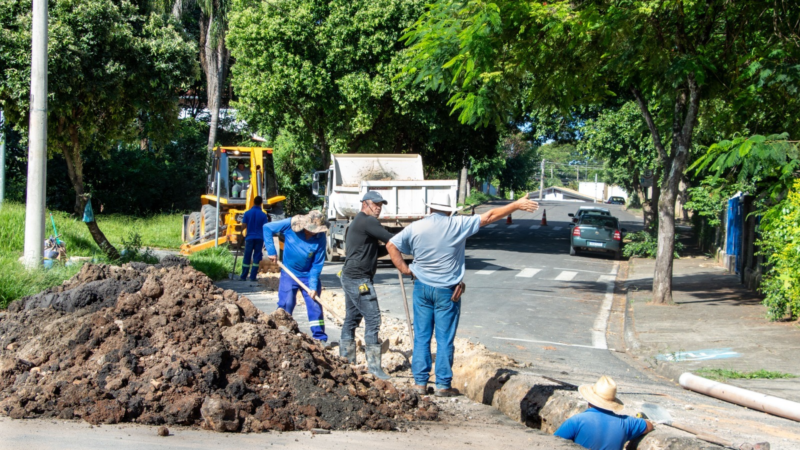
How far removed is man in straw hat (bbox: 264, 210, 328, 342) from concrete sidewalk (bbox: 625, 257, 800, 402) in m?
4.32

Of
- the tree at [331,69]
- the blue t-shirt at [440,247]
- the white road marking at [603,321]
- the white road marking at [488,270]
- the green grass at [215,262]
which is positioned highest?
the tree at [331,69]

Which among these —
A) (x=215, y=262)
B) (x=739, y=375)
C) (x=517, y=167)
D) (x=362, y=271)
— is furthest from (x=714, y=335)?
(x=517, y=167)

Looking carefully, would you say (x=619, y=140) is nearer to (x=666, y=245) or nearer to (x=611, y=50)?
(x=666, y=245)

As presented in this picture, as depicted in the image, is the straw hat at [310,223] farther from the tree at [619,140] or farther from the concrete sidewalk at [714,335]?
the tree at [619,140]

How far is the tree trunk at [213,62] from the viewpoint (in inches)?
1136

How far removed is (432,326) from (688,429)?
2.29m

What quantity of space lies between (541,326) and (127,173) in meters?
21.5

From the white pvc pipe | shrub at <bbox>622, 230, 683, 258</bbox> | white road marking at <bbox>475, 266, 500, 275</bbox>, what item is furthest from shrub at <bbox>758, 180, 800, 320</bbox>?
shrub at <bbox>622, 230, 683, 258</bbox>

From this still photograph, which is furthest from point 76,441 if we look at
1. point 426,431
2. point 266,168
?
point 266,168

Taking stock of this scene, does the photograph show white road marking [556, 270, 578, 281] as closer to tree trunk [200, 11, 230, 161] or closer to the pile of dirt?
the pile of dirt

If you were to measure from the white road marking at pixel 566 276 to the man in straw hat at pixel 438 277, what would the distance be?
12.7 m

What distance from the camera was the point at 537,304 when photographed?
1434 centimetres

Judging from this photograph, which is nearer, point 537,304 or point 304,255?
point 304,255

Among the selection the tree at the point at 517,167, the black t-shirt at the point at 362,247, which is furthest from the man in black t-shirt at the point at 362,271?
the tree at the point at 517,167
